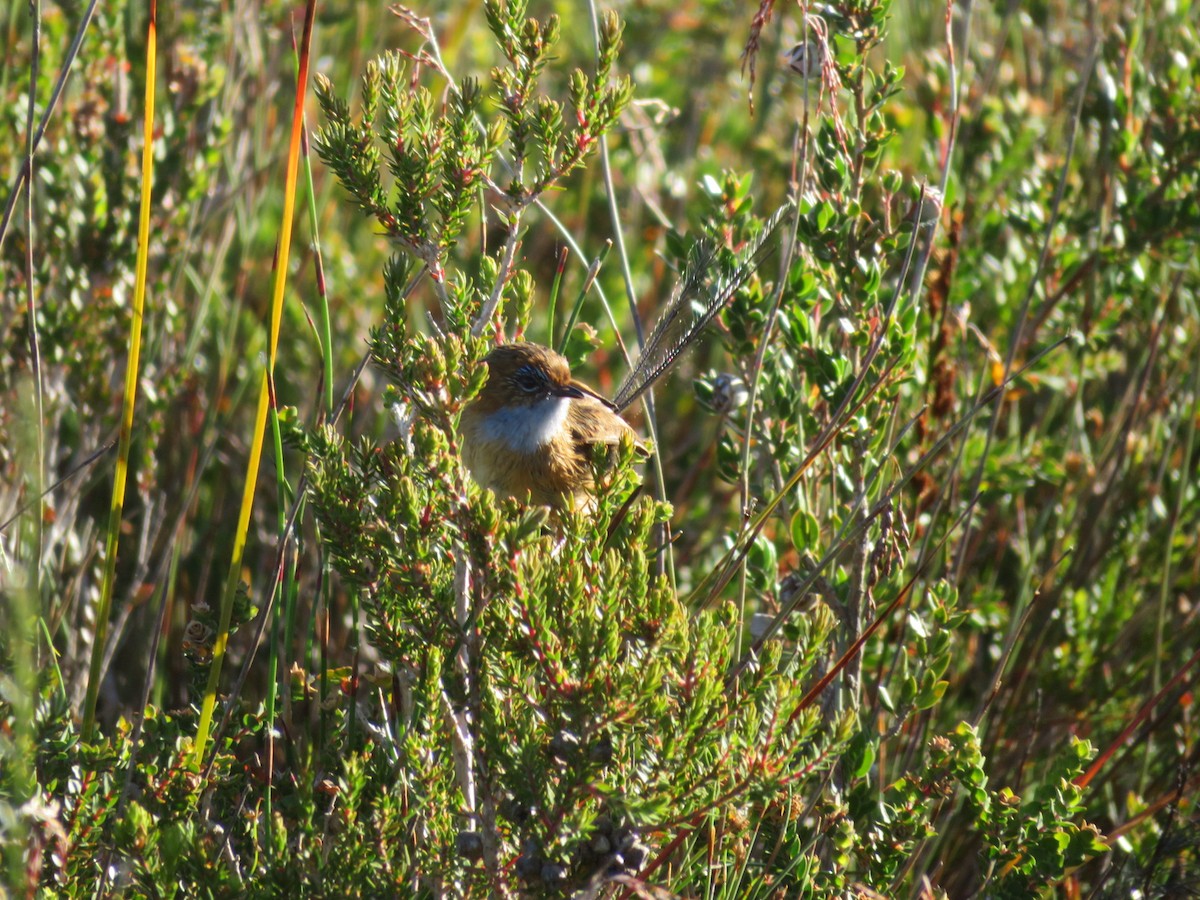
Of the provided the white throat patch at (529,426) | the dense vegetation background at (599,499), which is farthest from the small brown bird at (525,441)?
the dense vegetation background at (599,499)

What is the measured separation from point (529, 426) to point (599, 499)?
0.99 metres

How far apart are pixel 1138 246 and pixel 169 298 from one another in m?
2.51

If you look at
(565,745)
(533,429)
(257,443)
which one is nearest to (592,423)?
(533,429)

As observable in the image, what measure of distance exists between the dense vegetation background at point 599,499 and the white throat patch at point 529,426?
18cm

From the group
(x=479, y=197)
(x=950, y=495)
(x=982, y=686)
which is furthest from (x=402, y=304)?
(x=982, y=686)

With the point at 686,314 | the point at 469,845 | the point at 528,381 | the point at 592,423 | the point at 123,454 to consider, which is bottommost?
the point at 469,845

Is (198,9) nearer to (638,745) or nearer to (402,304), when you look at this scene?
(402,304)

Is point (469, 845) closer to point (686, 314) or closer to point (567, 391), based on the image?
point (686, 314)

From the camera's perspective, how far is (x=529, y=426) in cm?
288

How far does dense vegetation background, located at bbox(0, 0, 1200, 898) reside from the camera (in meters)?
1.72

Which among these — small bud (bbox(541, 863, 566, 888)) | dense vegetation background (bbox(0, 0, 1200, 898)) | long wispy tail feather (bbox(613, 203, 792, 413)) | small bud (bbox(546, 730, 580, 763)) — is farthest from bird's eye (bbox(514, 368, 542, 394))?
small bud (bbox(541, 863, 566, 888))

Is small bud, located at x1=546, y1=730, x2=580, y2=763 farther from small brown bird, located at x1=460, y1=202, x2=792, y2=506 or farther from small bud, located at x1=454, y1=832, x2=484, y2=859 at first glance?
small brown bird, located at x1=460, y1=202, x2=792, y2=506

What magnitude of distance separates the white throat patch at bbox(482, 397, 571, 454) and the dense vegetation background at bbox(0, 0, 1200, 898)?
0.18 metres

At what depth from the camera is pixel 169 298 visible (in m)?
3.30
